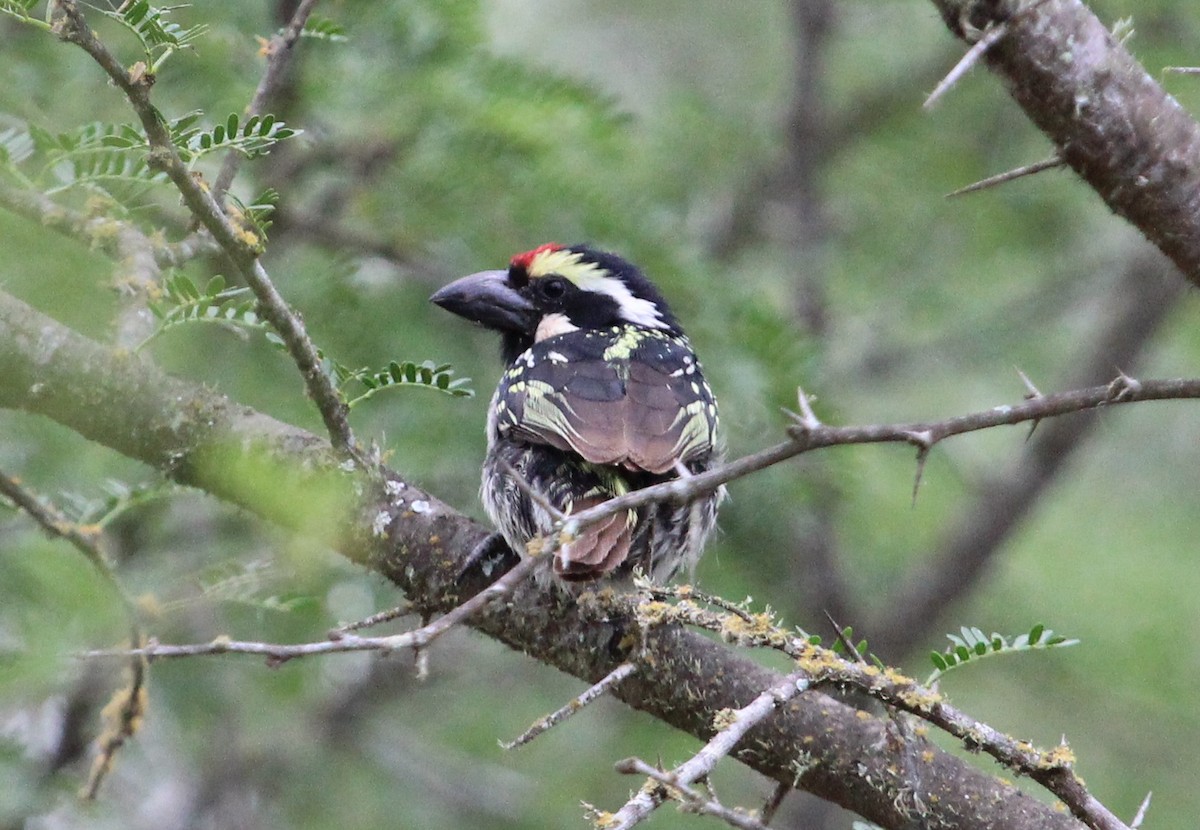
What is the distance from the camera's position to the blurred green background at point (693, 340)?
3832mm

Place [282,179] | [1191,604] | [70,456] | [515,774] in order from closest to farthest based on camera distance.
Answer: [70,456] < [282,179] < [1191,604] < [515,774]

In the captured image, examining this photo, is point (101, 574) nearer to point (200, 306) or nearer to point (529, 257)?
point (200, 306)

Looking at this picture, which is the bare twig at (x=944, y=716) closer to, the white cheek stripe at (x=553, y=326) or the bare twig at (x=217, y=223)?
the bare twig at (x=217, y=223)

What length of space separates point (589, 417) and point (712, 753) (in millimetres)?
1377

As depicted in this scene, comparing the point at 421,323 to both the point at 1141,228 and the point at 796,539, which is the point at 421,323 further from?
the point at 1141,228

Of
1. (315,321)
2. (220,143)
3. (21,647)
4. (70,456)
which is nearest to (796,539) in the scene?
(315,321)

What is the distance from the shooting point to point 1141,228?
256cm

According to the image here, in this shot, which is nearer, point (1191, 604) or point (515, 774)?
point (1191, 604)

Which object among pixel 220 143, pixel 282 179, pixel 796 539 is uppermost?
pixel 282 179

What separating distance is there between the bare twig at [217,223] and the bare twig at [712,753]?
886 mm

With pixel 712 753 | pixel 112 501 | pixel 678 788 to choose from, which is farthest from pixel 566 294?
pixel 678 788

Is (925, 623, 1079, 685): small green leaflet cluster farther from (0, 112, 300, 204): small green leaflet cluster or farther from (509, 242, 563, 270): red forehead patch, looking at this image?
(509, 242, 563, 270): red forehead patch

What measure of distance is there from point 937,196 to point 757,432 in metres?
2.08

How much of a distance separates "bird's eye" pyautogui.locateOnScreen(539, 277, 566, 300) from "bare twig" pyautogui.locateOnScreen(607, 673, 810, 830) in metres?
2.02
